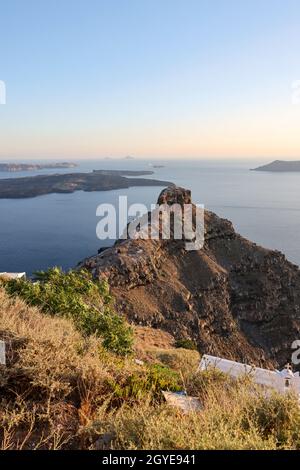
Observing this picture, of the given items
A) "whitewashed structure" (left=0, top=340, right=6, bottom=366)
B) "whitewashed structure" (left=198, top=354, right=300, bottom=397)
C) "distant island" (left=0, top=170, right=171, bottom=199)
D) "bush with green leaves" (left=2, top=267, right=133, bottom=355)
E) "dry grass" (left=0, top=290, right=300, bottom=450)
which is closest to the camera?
"dry grass" (left=0, top=290, right=300, bottom=450)

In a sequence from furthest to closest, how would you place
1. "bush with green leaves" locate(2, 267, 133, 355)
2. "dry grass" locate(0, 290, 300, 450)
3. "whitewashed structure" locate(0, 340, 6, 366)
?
"bush with green leaves" locate(2, 267, 133, 355) < "whitewashed structure" locate(0, 340, 6, 366) < "dry grass" locate(0, 290, 300, 450)

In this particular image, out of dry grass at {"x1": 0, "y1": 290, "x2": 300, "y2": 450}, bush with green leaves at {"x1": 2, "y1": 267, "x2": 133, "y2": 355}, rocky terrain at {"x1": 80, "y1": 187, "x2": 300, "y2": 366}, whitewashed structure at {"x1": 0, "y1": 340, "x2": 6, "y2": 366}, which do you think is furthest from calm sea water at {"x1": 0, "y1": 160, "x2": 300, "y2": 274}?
dry grass at {"x1": 0, "y1": 290, "x2": 300, "y2": 450}

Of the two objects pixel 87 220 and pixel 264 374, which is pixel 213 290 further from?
pixel 87 220

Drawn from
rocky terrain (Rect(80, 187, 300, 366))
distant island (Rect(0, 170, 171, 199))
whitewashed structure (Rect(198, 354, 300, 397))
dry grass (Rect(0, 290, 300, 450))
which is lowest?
rocky terrain (Rect(80, 187, 300, 366))

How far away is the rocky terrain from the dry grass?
29016 millimetres

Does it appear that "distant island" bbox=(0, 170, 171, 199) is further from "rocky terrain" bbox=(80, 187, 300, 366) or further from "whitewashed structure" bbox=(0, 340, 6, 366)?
"whitewashed structure" bbox=(0, 340, 6, 366)

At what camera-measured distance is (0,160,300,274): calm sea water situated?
79.3 m

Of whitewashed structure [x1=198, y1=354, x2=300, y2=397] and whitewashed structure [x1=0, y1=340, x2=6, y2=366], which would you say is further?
whitewashed structure [x1=198, y1=354, x2=300, y2=397]

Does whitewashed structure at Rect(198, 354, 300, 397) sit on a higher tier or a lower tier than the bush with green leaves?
lower

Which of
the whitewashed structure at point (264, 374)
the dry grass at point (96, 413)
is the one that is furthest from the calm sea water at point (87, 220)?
the dry grass at point (96, 413)

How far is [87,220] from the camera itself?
108 metres
